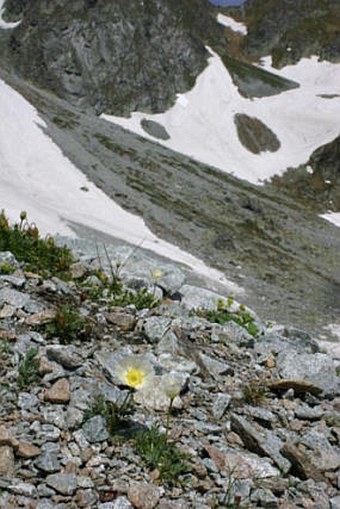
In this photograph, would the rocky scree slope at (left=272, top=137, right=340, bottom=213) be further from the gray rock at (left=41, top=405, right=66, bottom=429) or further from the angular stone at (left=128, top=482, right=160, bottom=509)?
the angular stone at (left=128, top=482, right=160, bottom=509)

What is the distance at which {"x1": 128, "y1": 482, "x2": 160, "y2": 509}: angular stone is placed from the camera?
3.71 metres

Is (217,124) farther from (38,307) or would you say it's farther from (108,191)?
(38,307)

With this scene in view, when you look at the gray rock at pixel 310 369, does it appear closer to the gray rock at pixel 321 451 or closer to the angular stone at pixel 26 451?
the gray rock at pixel 321 451

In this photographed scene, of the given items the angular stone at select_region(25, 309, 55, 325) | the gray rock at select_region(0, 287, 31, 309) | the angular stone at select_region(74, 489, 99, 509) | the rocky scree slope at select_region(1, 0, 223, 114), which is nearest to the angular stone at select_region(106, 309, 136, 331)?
the angular stone at select_region(25, 309, 55, 325)

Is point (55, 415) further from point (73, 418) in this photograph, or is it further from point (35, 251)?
point (35, 251)

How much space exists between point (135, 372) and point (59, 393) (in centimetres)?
100

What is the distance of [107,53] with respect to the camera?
276 feet

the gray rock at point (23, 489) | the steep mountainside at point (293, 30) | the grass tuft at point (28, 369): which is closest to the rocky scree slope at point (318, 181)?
the steep mountainside at point (293, 30)

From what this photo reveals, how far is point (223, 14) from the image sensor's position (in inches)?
5330

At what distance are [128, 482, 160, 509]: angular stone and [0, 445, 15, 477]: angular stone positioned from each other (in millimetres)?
866

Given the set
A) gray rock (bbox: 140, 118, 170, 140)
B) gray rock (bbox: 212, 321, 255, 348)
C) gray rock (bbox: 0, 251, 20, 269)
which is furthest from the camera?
gray rock (bbox: 140, 118, 170, 140)

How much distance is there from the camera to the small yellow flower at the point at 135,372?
3.90 m

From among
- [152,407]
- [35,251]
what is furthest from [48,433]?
[35,251]

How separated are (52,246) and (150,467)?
4.56m
